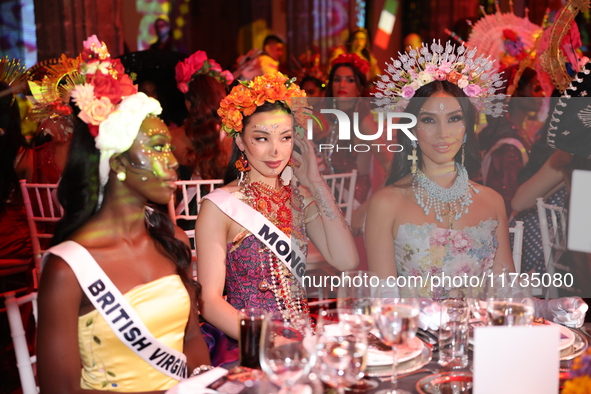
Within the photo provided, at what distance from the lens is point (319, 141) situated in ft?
7.61

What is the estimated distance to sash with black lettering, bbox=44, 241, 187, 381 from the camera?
1.54 meters

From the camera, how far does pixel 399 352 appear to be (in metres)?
1.53

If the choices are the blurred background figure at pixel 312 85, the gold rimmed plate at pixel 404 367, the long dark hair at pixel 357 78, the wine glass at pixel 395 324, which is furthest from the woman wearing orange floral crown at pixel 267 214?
the blurred background figure at pixel 312 85

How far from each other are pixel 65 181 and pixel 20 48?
6.19m

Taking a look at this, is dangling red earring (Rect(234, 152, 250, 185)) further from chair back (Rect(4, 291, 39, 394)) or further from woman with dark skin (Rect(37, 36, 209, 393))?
chair back (Rect(4, 291, 39, 394))

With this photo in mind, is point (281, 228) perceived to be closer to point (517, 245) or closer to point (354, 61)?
point (517, 245)

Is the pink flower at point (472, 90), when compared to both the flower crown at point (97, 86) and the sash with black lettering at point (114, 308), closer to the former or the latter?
the flower crown at point (97, 86)

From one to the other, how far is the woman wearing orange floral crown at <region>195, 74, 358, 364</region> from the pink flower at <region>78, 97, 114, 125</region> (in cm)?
74

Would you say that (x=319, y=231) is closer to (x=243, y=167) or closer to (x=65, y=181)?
(x=243, y=167)

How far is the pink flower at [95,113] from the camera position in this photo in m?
1.56

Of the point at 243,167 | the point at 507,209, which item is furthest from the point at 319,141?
the point at 507,209

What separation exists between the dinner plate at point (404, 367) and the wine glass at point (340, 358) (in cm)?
17

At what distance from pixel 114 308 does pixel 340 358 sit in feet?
2.12

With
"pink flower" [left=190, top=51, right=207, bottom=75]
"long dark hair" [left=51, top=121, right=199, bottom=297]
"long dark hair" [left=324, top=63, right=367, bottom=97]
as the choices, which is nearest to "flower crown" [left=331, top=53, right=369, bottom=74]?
"long dark hair" [left=324, top=63, right=367, bottom=97]
